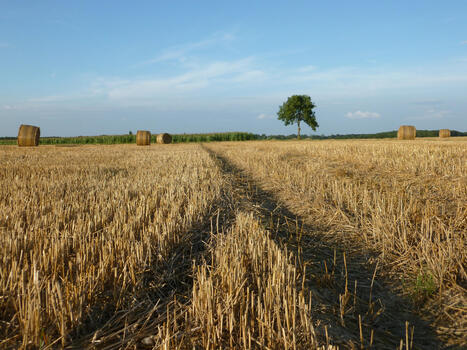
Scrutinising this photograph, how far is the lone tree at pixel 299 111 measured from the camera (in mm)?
68562

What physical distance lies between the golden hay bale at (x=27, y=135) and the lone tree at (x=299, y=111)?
53216mm

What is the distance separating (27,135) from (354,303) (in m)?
27.0

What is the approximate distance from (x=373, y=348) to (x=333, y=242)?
6.52 ft

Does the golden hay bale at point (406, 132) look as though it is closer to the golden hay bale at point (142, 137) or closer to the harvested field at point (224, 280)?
the golden hay bale at point (142, 137)

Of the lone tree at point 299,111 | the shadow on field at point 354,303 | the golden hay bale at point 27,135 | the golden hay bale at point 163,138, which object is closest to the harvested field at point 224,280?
Answer: the shadow on field at point 354,303

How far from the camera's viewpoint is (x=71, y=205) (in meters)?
4.51

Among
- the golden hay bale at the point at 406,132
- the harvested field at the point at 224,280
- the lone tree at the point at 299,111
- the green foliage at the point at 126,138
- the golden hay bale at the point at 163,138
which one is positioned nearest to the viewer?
the harvested field at the point at 224,280

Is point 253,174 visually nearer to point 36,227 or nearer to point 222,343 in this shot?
point 36,227

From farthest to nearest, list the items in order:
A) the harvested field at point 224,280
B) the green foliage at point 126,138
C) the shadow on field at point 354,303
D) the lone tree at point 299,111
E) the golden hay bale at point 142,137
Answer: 1. the lone tree at point 299,111
2. the green foliage at point 126,138
3. the golden hay bale at point 142,137
4. the shadow on field at point 354,303
5. the harvested field at point 224,280

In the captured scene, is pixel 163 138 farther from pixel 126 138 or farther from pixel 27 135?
pixel 27 135

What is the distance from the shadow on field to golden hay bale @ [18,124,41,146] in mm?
25387

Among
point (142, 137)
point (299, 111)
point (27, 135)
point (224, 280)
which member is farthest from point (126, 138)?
point (224, 280)

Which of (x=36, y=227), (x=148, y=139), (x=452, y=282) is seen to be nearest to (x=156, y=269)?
(x=36, y=227)

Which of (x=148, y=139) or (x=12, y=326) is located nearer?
(x=12, y=326)
